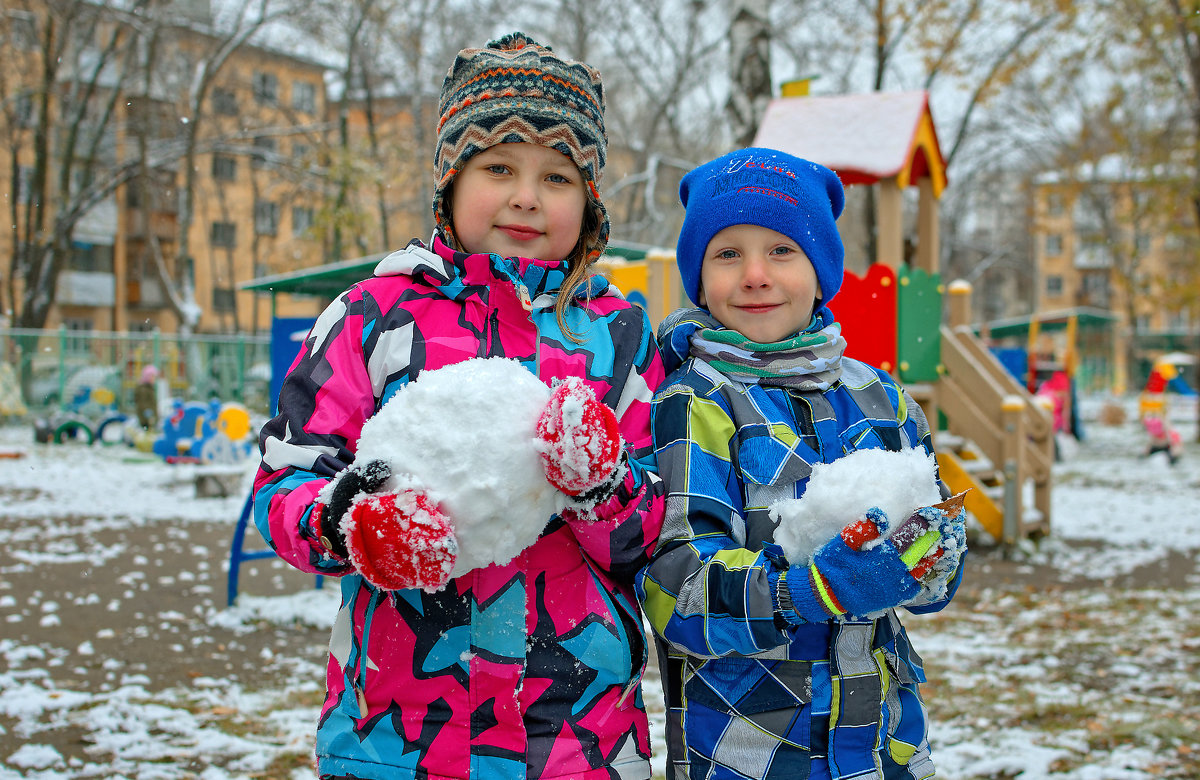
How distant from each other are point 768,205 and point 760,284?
154mm

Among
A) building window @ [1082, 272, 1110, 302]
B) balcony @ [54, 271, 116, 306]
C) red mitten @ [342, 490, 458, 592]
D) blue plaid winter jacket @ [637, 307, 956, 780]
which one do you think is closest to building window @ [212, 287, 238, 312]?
balcony @ [54, 271, 116, 306]

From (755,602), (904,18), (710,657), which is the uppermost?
(904,18)

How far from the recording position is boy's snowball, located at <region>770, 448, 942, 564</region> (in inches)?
54.4

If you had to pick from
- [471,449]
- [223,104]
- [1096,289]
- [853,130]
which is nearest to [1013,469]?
[853,130]

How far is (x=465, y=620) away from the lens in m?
1.40

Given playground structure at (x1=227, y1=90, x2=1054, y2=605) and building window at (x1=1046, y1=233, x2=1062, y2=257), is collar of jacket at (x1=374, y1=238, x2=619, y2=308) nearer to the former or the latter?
playground structure at (x1=227, y1=90, x2=1054, y2=605)

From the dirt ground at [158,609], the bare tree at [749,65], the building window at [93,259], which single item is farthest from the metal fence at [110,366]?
the building window at [93,259]

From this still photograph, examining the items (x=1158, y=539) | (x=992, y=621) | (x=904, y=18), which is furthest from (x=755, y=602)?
(x=904, y=18)

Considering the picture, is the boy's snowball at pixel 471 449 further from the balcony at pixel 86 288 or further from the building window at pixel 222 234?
the building window at pixel 222 234

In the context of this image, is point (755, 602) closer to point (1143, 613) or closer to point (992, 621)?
point (992, 621)

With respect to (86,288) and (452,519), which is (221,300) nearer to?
(86,288)

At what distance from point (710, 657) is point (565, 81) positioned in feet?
3.51

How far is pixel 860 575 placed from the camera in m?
1.33

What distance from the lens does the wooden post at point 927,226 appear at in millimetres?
7309
